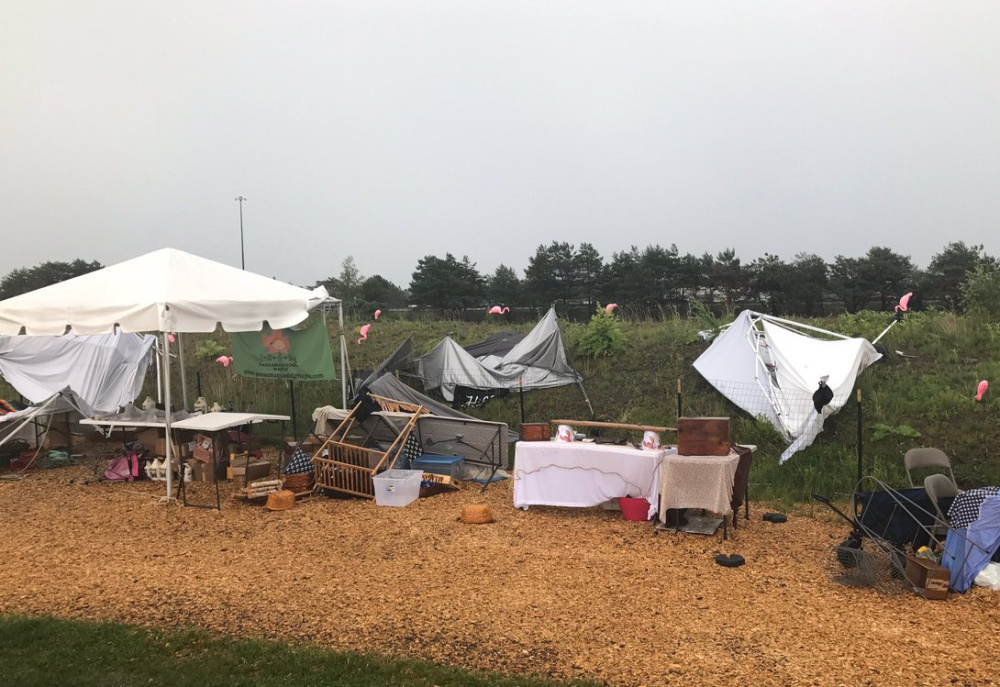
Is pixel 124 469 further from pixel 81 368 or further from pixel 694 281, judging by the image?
pixel 694 281

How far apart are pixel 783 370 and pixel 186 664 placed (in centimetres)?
761

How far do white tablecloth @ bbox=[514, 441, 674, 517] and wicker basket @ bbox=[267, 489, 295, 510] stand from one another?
8.11ft

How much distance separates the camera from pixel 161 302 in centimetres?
726

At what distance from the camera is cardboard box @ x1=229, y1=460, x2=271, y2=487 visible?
26.6ft

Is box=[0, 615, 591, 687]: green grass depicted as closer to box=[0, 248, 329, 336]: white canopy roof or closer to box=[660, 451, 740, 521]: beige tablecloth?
box=[660, 451, 740, 521]: beige tablecloth

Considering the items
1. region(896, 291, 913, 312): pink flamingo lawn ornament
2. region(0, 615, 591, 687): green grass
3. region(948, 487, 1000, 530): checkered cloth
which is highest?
region(896, 291, 913, 312): pink flamingo lawn ornament

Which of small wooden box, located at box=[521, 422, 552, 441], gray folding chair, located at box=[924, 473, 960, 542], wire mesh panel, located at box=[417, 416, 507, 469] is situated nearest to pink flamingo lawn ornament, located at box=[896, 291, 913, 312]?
gray folding chair, located at box=[924, 473, 960, 542]

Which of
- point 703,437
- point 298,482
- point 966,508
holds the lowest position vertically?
point 298,482

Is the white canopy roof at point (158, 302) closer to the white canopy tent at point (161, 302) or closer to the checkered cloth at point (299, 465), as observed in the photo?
the white canopy tent at point (161, 302)

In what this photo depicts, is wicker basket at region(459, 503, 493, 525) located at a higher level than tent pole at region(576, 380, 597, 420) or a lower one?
lower

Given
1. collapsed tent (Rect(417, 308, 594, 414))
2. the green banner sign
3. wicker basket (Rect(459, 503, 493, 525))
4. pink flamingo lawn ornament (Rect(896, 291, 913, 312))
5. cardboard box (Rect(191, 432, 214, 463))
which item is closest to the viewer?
wicker basket (Rect(459, 503, 493, 525))

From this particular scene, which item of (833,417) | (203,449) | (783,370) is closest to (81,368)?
(203,449)

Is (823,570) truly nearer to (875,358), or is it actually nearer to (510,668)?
(510,668)

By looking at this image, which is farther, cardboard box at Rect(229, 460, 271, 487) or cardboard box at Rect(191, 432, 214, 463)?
cardboard box at Rect(191, 432, 214, 463)
